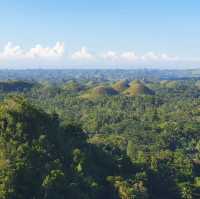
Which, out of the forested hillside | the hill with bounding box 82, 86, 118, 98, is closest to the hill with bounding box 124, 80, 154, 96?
the hill with bounding box 82, 86, 118, 98

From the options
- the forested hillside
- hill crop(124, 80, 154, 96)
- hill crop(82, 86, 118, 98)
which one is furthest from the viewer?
hill crop(124, 80, 154, 96)

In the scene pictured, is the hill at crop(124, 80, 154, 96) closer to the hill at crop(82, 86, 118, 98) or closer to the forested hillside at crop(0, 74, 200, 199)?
the hill at crop(82, 86, 118, 98)

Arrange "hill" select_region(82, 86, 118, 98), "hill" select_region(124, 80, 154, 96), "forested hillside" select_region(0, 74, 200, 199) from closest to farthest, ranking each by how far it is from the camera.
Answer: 1. "forested hillside" select_region(0, 74, 200, 199)
2. "hill" select_region(82, 86, 118, 98)
3. "hill" select_region(124, 80, 154, 96)

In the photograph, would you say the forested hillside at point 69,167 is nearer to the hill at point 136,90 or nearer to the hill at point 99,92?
the hill at point 99,92

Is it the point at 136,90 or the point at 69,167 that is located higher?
the point at 69,167

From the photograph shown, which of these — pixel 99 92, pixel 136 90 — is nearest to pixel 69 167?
pixel 99 92

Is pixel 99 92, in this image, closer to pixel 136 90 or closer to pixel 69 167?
pixel 136 90

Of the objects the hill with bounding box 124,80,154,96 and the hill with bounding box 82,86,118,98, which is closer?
the hill with bounding box 82,86,118,98

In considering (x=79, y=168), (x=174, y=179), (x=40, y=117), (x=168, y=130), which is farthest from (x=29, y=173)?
(x=168, y=130)

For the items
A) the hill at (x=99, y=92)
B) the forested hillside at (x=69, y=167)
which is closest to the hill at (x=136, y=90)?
the hill at (x=99, y=92)

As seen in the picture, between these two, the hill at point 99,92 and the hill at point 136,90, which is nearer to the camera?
the hill at point 99,92

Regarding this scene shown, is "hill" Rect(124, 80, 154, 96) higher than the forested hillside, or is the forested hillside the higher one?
the forested hillside
